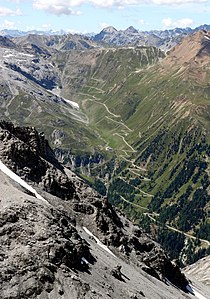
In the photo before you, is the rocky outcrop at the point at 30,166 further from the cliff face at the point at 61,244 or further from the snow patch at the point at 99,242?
the snow patch at the point at 99,242

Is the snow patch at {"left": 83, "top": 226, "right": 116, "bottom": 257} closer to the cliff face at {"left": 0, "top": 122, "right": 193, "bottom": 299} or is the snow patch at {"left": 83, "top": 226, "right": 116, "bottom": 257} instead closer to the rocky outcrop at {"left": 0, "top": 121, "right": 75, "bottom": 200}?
the cliff face at {"left": 0, "top": 122, "right": 193, "bottom": 299}

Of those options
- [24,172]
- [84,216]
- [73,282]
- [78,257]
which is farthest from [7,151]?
[73,282]

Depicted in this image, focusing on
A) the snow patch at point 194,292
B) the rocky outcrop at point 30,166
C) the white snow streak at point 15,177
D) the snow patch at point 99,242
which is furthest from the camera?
the snow patch at point 194,292

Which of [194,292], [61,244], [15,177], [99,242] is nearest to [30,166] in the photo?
[15,177]

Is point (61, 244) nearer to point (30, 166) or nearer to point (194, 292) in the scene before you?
point (30, 166)

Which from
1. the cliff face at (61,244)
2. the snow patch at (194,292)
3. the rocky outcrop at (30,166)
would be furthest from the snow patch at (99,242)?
the snow patch at (194,292)

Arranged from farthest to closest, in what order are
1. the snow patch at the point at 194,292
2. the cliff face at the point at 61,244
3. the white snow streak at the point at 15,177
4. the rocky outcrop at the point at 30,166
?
the snow patch at the point at 194,292 → the rocky outcrop at the point at 30,166 → the white snow streak at the point at 15,177 → the cliff face at the point at 61,244

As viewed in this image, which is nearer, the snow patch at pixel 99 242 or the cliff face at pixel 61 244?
the cliff face at pixel 61 244

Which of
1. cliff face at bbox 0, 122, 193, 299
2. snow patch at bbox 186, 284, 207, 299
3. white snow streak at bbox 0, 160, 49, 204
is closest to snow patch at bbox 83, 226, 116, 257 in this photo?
cliff face at bbox 0, 122, 193, 299

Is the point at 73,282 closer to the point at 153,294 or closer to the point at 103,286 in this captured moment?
the point at 103,286
